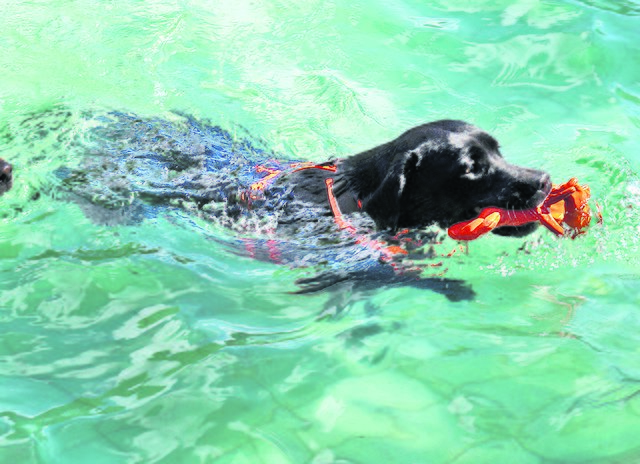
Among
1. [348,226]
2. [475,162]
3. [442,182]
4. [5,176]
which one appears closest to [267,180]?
[348,226]

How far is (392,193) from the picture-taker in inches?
176

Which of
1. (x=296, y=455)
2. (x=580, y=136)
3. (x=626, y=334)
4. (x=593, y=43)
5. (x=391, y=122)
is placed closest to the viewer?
(x=296, y=455)

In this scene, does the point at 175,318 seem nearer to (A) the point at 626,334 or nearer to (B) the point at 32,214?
(B) the point at 32,214

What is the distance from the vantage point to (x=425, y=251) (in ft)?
16.0

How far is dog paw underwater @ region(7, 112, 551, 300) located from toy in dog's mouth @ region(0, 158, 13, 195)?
1.36ft

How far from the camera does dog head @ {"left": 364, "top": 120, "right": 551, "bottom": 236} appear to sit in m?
4.42

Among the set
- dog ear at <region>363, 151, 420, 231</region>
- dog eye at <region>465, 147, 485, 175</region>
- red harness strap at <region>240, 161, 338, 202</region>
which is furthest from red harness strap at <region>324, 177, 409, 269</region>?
dog eye at <region>465, 147, 485, 175</region>

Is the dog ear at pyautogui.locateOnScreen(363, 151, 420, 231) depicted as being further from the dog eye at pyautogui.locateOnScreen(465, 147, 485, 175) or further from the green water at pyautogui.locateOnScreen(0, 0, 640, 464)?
the green water at pyautogui.locateOnScreen(0, 0, 640, 464)

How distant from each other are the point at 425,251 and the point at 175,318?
1.89m

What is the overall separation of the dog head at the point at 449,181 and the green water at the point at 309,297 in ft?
1.57

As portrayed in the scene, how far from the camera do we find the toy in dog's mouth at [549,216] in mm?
4355

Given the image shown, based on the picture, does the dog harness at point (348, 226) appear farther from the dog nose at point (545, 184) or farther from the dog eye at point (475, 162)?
the dog nose at point (545, 184)

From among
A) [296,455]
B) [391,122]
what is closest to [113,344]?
[296,455]

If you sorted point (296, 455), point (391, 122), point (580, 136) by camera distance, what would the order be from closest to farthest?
point (296, 455) < point (580, 136) < point (391, 122)
